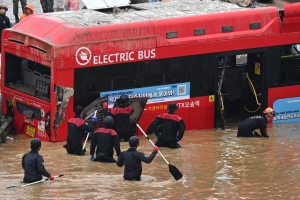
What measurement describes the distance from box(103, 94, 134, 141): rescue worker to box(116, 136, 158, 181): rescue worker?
3.07 metres

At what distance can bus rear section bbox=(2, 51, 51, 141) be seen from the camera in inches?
800

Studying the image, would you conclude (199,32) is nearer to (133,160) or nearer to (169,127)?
(169,127)

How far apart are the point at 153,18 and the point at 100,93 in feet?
6.76

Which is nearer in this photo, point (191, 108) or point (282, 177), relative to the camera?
point (282, 177)

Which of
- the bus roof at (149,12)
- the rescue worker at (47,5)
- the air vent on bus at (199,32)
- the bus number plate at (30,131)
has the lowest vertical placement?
the bus number plate at (30,131)

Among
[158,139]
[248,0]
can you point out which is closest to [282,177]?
[158,139]

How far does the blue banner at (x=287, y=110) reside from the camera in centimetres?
2231

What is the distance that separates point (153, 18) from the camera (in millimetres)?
21109

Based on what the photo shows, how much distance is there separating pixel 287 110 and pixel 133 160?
661 cm

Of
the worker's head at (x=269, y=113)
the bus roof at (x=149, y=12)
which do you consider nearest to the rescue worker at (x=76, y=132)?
the bus roof at (x=149, y=12)

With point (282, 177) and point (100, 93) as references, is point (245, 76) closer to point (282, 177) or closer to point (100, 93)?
point (100, 93)

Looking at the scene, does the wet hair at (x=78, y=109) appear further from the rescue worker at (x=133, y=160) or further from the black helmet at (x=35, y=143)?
the black helmet at (x=35, y=143)

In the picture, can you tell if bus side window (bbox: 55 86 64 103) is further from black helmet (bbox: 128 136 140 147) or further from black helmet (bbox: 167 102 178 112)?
black helmet (bbox: 128 136 140 147)

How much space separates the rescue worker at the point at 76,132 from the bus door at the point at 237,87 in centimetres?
365
